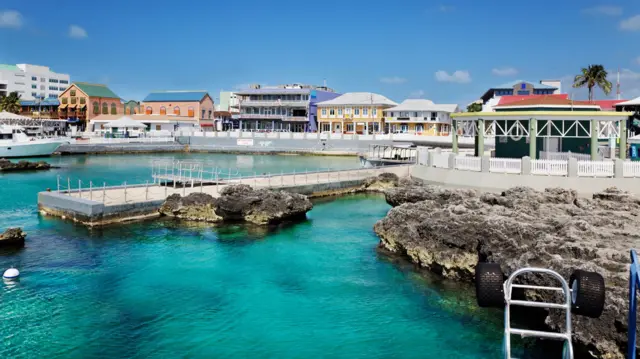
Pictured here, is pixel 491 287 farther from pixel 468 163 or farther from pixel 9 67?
pixel 9 67

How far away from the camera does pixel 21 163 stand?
57000mm

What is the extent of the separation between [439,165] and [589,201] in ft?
39.9

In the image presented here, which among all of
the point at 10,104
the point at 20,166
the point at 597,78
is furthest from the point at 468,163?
the point at 10,104

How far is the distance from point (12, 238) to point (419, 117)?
7594cm

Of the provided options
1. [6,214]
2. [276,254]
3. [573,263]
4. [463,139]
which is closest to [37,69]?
[463,139]

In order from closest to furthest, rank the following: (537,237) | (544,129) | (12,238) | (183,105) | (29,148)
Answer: (537,237) < (12,238) < (544,129) < (29,148) < (183,105)

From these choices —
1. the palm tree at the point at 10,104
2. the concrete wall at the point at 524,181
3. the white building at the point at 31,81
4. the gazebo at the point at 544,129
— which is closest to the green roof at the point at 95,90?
the palm tree at the point at 10,104

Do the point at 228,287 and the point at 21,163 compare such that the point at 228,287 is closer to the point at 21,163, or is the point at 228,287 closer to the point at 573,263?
the point at 573,263

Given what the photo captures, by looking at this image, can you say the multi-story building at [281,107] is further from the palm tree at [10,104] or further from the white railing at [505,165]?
the white railing at [505,165]

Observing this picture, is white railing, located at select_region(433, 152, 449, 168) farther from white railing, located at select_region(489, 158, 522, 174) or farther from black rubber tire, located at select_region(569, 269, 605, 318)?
black rubber tire, located at select_region(569, 269, 605, 318)

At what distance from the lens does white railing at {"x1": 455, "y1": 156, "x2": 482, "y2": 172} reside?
32.1 m

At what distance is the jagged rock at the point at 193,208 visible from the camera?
28.5m

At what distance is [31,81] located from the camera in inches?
5901

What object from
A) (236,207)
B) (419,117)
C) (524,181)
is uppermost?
(419,117)
